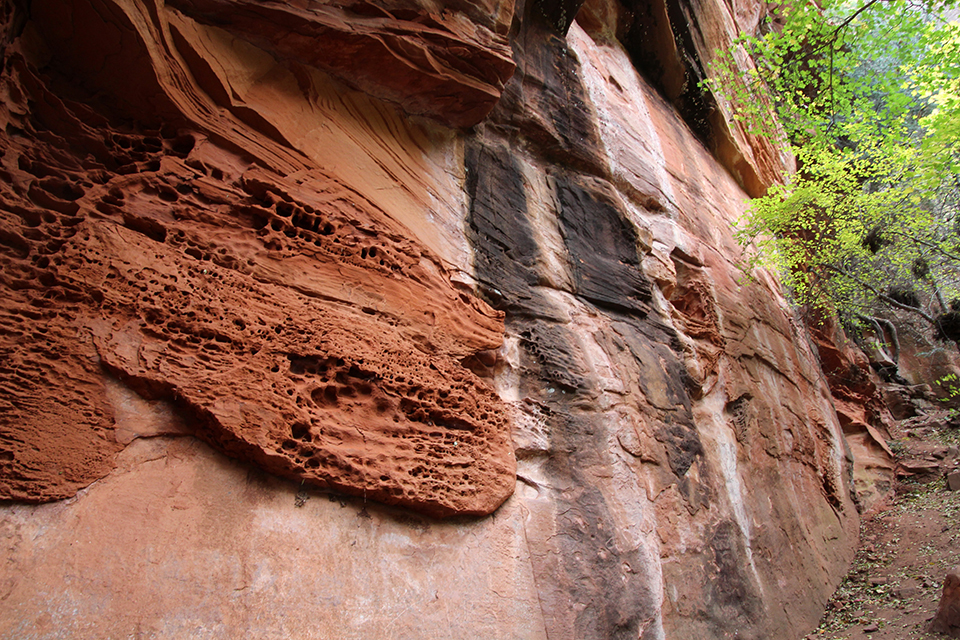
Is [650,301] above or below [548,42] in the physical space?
below

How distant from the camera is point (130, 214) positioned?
11.9ft

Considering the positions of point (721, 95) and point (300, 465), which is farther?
point (721, 95)

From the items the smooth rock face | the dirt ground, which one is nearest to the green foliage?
the dirt ground

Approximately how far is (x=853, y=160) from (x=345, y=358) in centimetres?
1194

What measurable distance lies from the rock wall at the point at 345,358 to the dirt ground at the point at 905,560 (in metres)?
0.47

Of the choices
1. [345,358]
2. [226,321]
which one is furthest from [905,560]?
[226,321]

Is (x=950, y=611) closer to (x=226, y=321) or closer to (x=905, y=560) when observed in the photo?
(x=905, y=560)

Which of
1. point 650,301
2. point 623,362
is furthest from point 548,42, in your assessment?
point 623,362

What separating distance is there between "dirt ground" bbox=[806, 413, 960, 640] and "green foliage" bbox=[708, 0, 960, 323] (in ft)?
12.1

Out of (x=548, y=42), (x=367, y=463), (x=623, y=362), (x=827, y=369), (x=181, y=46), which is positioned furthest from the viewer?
(x=827, y=369)

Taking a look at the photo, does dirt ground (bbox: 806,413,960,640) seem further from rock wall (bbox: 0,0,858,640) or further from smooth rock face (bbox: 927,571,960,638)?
rock wall (bbox: 0,0,858,640)

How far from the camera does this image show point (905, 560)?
812 cm

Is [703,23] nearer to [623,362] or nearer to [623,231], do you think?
[623,231]

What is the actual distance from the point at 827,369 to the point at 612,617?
42.6 ft
